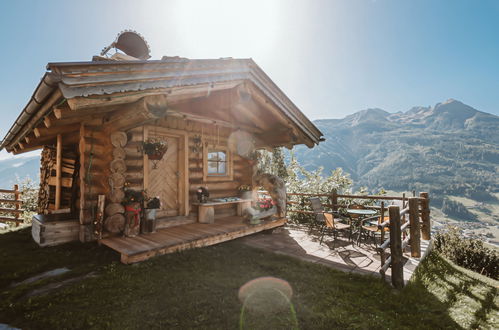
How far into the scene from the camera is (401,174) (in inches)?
5138

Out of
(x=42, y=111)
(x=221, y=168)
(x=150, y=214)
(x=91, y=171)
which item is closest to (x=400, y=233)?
(x=150, y=214)

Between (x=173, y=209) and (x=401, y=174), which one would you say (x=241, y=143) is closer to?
(x=173, y=209)

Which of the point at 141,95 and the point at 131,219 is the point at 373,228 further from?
the point at 141,95

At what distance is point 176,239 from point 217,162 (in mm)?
3224

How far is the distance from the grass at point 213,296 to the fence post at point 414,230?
42 centimetres

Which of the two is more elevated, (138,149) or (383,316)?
(138,149)

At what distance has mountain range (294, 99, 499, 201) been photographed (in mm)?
126438

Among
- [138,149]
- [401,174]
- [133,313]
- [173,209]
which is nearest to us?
[133,313]

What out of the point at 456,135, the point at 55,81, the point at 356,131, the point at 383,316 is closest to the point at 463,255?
the point at 383,316


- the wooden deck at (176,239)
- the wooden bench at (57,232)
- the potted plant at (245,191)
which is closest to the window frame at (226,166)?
the potted plant at (245,191)

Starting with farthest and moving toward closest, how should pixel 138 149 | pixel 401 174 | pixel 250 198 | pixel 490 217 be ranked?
pixel 401 174, pixel 490 217, pixel 250 198, pixel 138 149

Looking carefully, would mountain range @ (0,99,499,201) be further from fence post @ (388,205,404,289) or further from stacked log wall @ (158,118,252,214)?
fence post @ (388,205,404,289)

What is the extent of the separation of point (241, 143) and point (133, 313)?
19.3ft

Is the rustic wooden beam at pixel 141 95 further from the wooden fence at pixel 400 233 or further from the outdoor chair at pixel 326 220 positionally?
the wooden fence at pixel 400 233
